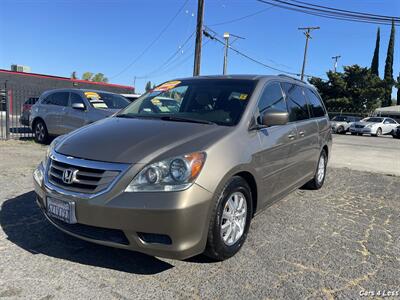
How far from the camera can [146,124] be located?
380 centimetres

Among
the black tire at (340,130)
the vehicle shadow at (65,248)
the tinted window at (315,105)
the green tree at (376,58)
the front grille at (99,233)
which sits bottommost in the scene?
the black tire at (340,130)

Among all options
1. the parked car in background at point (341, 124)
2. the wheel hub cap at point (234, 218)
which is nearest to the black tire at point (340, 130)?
the parked car in background at point (341, 124)

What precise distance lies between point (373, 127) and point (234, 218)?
Answer: 92.8 ft

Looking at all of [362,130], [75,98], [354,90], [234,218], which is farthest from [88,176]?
[354,90]

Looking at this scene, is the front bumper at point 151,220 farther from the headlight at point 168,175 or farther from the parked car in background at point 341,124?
the parked car in background at point 341,124

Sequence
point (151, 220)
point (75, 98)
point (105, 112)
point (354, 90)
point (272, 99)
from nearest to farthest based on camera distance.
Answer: point (151, 220), point (272, 99), point (105, 112), point (75, 98), point (354, 90)

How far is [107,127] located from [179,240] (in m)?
1.46

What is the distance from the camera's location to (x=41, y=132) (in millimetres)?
11602

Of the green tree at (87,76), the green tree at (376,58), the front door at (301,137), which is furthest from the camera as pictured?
the green tree at (87,76)

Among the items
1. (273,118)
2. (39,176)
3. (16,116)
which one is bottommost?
(16,116)

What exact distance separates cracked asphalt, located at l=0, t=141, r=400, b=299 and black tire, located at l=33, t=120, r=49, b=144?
22.0ft

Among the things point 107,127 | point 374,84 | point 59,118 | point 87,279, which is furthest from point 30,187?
point 374,84

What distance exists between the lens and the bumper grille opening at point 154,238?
292cm

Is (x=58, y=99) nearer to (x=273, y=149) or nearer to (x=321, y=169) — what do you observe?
(x=321, y=169)
